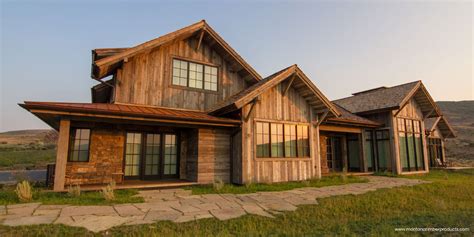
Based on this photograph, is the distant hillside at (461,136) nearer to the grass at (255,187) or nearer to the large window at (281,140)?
the large window at (281,140)

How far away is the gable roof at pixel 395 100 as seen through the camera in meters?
15.1

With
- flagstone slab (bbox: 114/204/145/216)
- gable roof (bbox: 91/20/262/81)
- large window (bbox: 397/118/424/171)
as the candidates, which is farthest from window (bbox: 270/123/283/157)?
large window (bbox: 397/118/424/171)

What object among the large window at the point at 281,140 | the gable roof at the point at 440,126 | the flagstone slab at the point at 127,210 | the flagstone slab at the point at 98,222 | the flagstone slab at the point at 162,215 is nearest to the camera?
the flagstone slab at the point at 98,222

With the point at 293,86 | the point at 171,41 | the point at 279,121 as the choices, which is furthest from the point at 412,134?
the point at 171,41

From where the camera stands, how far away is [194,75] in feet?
38.5

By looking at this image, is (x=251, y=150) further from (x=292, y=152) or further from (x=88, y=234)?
(x=88, y=234)

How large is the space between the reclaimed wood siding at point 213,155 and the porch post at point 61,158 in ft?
13.7

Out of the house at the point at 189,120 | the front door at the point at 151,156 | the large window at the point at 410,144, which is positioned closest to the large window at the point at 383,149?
the large window at the point at 410,144

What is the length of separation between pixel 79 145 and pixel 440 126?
26.9m

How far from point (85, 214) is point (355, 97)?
1933 cm

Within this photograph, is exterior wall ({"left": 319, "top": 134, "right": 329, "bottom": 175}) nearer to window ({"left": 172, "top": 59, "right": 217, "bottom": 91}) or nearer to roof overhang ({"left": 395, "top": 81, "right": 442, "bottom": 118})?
roof overhang ({"left": 395, "top": 81, "right": 442, "bottom": 118})

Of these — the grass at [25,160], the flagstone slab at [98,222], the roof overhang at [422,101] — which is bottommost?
the flagstone slab at [98,222]

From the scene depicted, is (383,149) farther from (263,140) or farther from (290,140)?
(263,140)

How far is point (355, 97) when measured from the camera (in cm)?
1973
